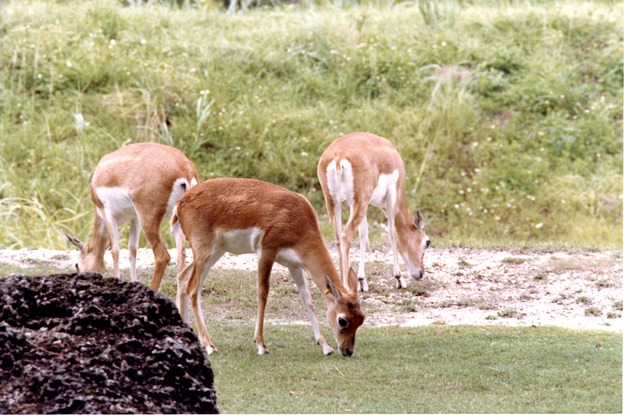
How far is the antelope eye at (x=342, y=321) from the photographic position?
232 inches

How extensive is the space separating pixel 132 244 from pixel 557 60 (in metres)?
8.74

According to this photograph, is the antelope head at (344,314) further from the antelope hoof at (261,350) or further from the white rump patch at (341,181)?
the white rump patch at (341,181)

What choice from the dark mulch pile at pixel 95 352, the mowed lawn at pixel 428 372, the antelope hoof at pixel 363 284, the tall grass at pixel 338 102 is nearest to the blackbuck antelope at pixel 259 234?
the mowed lawn at pixel 428 372

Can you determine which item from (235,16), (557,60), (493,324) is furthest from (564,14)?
(493,324)

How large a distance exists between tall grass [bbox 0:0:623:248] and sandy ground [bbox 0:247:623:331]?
1766 millimetres

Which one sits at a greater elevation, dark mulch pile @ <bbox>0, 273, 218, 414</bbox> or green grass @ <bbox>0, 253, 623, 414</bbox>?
dark mulch pile @ <bbox>0, 273, 218, 414</bbox>

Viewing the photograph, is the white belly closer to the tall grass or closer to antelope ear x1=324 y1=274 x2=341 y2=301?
antelope ear x1=324 y1=274 x2=341 y2=301

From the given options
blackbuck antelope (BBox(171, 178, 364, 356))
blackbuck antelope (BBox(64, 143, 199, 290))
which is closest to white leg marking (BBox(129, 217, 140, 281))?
blackbuck antelope (BBox(64, 143, 199, 290))

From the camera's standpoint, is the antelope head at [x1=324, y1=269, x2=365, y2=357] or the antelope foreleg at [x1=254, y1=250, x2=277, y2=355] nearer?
the antelope head at [x1=324, y1=269, x2=365, y2=357]

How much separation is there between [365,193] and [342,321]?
2493 millimetres

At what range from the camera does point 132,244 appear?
792cm

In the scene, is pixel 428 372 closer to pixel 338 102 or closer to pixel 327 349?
pixel 327 349

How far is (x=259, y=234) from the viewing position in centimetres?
618

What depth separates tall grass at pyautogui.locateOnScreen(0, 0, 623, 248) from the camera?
1227 centimetres
